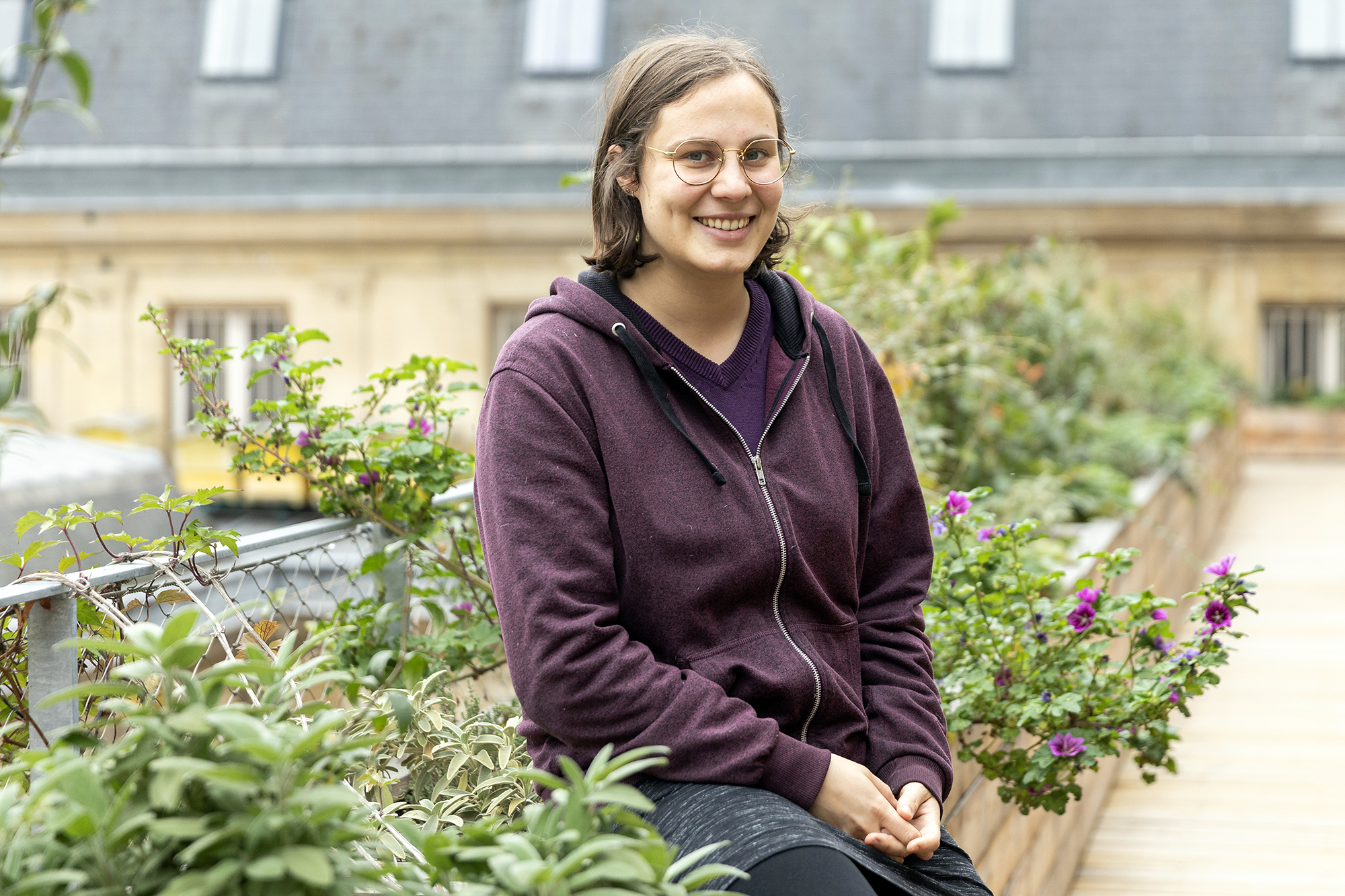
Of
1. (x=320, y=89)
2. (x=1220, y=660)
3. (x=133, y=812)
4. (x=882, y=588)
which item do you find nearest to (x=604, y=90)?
(x=882, y=588)

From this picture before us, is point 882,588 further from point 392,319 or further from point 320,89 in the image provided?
point 320,89

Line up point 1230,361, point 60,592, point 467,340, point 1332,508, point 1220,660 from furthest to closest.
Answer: point 467,340, point 1230,361, point 1332,508, point 1220,660, point 60,592

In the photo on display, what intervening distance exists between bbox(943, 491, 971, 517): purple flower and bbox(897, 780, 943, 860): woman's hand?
745mm

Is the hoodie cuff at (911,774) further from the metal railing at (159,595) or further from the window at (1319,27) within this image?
the window at (1319,27)

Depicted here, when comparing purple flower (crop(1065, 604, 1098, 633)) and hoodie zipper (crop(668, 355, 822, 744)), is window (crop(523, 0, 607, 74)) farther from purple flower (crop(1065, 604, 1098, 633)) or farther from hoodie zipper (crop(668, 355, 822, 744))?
hoodie zipper (crop(668, 355, 822, 744))

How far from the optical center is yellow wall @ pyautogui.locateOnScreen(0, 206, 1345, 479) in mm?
13672

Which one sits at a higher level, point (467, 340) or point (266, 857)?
point (467, 340)

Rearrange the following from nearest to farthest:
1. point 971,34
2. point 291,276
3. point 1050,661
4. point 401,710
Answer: point 401,710
point 1050,661
point 291,276
point 971,34

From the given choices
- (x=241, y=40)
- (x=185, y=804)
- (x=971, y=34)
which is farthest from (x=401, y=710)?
(x=241, y=40)

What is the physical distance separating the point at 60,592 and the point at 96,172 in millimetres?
15026

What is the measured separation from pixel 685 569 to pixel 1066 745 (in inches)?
35.3

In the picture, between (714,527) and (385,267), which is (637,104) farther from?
(385,267)

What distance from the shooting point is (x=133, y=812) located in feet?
3.22

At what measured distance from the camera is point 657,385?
64.9 inches
